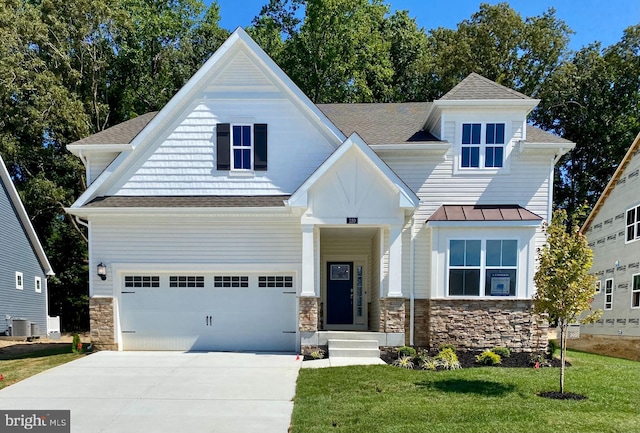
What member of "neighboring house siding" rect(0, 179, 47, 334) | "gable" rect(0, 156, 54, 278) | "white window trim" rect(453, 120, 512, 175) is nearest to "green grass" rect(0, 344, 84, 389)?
"neighboring house siding" rect(0, 179, 47, 334)

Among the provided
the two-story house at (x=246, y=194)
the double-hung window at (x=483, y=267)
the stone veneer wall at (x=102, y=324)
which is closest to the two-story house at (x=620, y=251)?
the two-story house at (x=246, y=194)

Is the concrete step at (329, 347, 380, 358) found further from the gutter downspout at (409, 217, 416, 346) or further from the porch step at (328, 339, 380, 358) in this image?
the gutter downspout at (409, 217, 416, 346)

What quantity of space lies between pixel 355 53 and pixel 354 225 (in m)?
17.5

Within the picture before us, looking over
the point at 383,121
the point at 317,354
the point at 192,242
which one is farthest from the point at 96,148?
the point at 383,121

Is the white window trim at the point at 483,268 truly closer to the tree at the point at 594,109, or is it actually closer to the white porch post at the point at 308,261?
the white porch post at the point at 308,261

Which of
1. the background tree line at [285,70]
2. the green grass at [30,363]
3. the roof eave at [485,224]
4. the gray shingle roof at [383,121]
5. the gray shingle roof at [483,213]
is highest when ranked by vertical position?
the background tree line at [285,70]

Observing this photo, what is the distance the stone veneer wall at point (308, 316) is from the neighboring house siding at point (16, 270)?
15.6 meters

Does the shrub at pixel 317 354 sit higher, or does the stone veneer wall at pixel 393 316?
the stone veneer wall at pixel 393 316

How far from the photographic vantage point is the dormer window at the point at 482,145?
12258 mm

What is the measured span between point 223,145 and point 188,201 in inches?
74.2

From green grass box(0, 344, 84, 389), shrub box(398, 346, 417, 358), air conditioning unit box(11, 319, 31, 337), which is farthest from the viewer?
air conditioning unit box(11, 319, 31, 337)

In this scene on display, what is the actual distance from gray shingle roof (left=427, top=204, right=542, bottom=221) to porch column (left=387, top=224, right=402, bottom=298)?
1.15m

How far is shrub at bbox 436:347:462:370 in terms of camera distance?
9969 millimetres

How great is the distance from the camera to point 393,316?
11.4 meters
